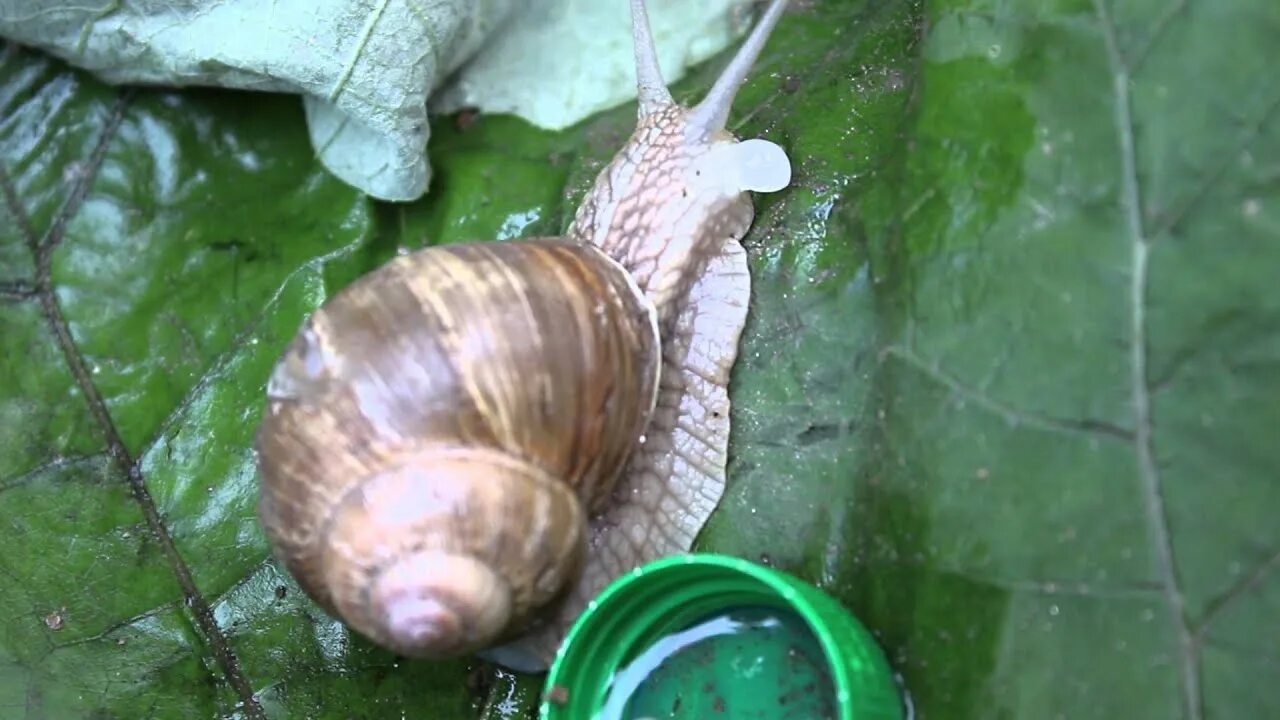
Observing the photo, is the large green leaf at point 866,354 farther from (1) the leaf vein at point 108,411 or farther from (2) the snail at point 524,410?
(2) the snail at point 524,410

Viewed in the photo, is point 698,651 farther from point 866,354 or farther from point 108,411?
point 108,411

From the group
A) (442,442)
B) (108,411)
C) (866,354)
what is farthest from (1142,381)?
(108,411)

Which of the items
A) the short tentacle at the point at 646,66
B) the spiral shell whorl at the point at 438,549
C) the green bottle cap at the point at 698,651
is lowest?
the green bottle cap at the point at 698,651

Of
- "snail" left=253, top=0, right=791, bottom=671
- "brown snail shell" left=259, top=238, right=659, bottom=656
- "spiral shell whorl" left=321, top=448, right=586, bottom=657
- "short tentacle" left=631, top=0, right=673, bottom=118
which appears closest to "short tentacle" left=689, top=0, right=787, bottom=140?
"snail" left=253, top=0, right=791, bottom=671

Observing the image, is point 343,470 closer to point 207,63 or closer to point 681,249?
point 681,249

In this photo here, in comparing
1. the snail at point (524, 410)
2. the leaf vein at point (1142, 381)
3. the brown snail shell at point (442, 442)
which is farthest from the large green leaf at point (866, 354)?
the brown snail shell at point (442, 442)

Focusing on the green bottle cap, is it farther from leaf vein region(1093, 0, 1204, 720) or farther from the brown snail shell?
leaf vein region(1093, 0, 1204, 720)
